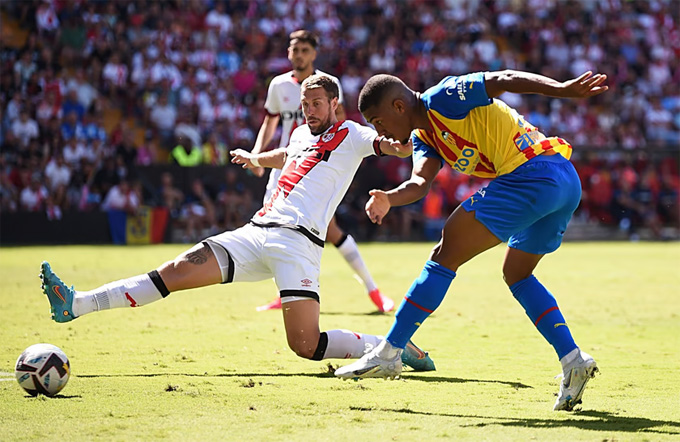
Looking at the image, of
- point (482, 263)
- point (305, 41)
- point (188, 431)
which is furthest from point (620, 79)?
point (188, 431)

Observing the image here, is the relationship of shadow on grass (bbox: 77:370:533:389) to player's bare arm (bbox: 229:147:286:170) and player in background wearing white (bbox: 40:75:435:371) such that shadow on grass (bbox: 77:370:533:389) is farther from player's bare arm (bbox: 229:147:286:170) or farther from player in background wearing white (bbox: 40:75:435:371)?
player's bare arm (bbox: 229:147:286:170)

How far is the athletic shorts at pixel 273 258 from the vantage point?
6.36 metres

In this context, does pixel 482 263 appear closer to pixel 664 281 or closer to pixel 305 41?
pixel 664 281

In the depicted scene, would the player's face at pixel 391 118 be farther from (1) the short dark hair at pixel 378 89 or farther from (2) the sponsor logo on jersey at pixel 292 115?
(2) the sponsor logo on jersey at pixel 292 115

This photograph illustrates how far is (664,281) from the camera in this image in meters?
13.9

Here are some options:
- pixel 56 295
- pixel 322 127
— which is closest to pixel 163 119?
pixel 322 127

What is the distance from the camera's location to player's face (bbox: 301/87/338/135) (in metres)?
6.70

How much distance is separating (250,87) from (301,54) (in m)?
13.9

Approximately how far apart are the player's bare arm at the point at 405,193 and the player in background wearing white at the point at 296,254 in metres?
0.64

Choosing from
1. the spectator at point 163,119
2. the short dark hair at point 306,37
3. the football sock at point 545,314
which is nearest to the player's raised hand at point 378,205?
the football sock at point 545,314

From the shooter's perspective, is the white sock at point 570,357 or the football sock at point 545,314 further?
the football sock at point 545,314

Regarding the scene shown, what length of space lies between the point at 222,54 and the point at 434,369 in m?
18.3

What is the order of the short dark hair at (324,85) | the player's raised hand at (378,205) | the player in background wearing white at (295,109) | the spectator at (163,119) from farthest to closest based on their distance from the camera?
1. the spectator at (163,119)
2. the player in background wearing white at (295,109)
3. the short dark hair at (324,85)
4. the player's raised hand at (378,205)

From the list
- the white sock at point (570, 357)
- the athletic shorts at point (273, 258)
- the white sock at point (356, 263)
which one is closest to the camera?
the white sock at point (570, 357)
